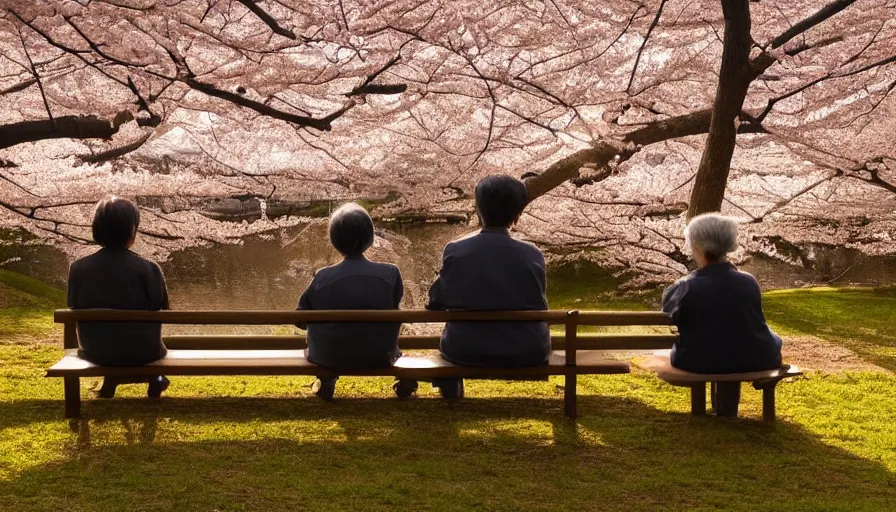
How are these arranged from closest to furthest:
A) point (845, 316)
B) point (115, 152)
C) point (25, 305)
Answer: point (115, 152)
point (845, 316)
point (25, 305)

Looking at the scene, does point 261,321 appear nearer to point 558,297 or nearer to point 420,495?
point 420,495

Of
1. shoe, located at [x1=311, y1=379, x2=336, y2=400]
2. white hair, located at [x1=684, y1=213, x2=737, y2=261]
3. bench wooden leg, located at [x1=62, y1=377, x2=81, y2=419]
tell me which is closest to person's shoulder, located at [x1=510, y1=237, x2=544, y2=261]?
white hair, located at [x1=684, y1=213, x2=737, y2=261]

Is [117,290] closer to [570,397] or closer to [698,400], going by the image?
[570,397]

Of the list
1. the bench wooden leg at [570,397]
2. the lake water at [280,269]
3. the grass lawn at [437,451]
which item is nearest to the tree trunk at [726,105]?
the grass lawn at [437,451]

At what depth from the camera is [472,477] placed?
3.97 meters

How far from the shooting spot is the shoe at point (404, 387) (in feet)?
18.1

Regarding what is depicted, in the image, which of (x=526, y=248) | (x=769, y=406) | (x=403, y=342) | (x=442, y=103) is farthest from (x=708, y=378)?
(x=442, y=103)

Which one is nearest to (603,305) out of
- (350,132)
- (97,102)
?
(350,132)

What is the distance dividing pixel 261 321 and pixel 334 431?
71 cm

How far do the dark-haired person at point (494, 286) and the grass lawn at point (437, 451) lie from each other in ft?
1.42

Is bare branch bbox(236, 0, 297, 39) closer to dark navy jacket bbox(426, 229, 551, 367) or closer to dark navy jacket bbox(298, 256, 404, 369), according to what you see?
dark navy jacket bbox(298, 256, 404, 369)

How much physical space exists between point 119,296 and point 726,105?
5721 mm

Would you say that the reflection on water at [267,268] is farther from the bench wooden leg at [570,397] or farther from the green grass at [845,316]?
the bench wooden leg at [570,397]

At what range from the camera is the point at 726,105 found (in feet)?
26.8
